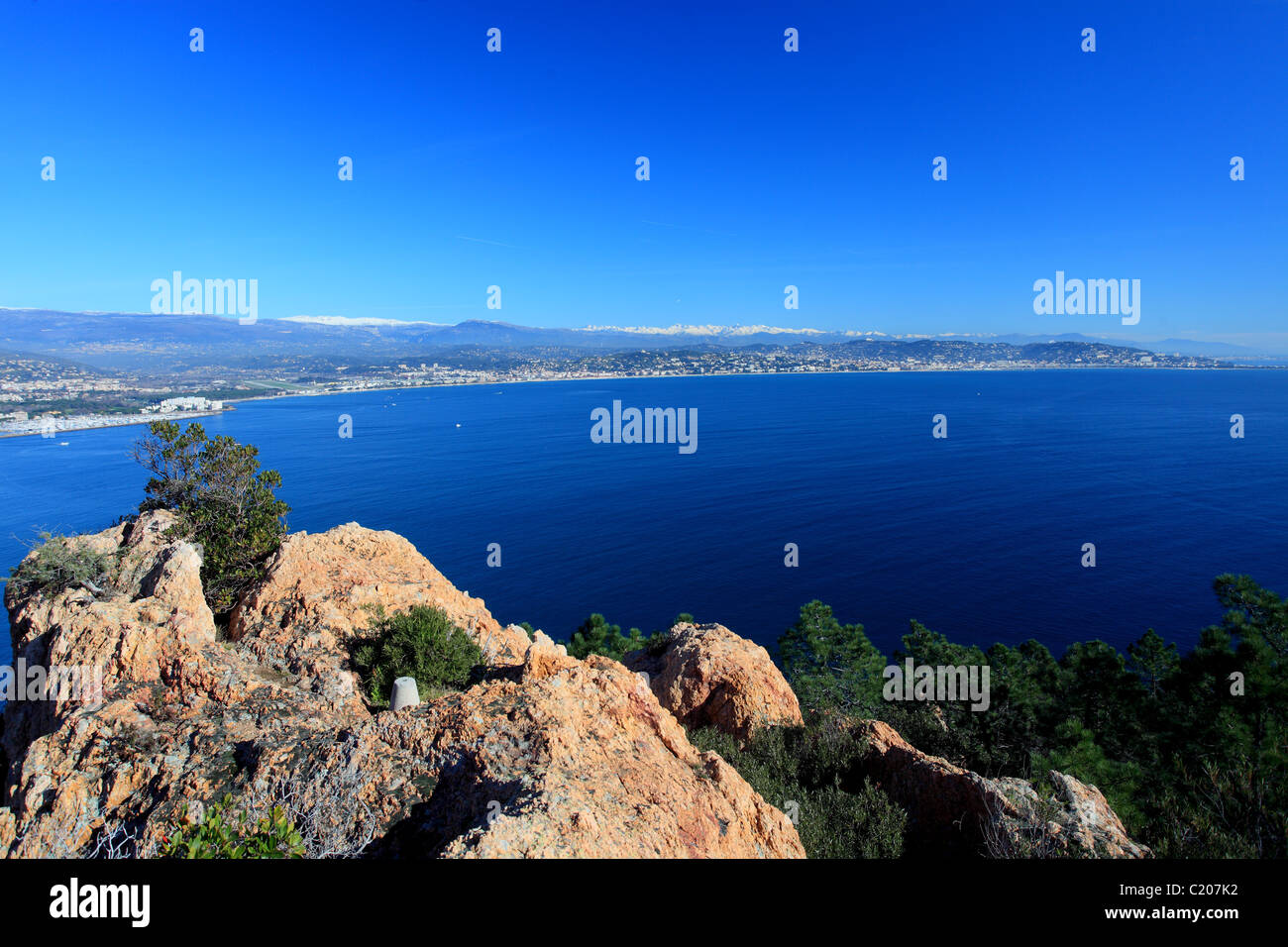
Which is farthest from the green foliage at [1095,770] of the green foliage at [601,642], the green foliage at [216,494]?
the green foliage at [216,494]

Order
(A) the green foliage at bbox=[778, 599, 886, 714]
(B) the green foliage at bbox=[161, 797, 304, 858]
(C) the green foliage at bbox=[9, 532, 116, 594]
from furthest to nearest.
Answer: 1. (A) the green foliage at bbox=[778, 599, 886, 714]
2. (C) the green foliage at bbox=[9, 532, 116, 594]
3. (B) the green foliage at bbox=[161, 797, 304, 858]

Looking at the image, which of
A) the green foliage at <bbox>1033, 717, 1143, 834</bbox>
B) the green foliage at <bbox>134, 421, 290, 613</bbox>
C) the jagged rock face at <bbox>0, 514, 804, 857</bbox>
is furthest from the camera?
the green foliage at <bbox>134, 421, 290, 613</bbox>

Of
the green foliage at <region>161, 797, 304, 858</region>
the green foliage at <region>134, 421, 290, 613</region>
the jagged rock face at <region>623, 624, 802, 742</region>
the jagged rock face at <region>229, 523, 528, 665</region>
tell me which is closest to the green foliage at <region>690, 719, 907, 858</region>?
the jagged rock face at <region>623, 624, 802, 742</region>

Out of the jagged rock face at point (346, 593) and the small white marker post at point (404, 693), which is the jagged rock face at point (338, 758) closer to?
the jagged rock face at point (346, 593)

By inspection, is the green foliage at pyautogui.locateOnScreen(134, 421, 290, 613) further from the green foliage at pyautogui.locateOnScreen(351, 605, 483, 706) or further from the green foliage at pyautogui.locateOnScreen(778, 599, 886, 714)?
the green foliage at pyautogui.locateOnScreen(778, 599, 886, 714)

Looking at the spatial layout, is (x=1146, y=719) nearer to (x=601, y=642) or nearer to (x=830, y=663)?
(x=830, y=663)

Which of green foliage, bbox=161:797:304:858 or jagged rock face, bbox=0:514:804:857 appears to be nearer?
green foliage, bbox=161:797:304:858

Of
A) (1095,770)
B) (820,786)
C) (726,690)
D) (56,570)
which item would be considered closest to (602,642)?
(726,690)
